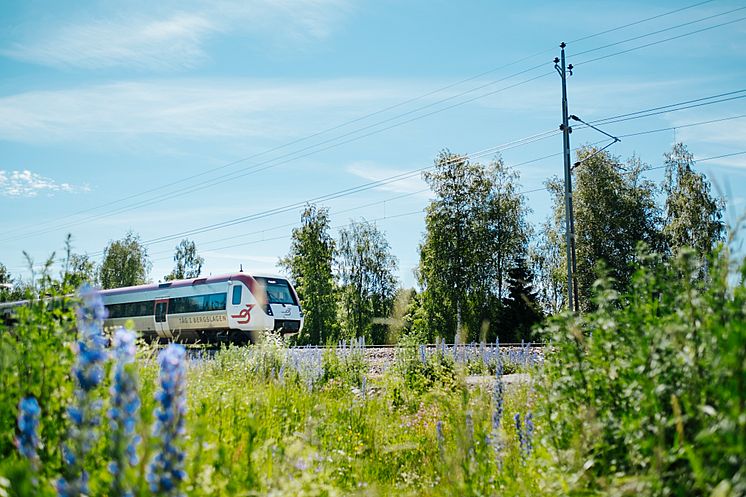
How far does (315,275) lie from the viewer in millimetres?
42562

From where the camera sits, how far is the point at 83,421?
2219 mm

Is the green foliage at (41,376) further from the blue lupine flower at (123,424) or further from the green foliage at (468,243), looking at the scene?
the green foliage at (468,243)

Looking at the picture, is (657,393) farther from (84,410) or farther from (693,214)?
(693,214)

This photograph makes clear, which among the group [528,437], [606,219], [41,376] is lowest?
[528,437]

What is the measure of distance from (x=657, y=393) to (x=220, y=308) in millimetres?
19544

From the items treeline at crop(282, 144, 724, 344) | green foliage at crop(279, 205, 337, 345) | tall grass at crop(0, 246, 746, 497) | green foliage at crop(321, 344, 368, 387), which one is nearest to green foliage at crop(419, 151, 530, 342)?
treeline at crop(282, 144, 724, 344)

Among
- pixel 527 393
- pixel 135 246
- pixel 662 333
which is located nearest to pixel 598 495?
pixel 662 333

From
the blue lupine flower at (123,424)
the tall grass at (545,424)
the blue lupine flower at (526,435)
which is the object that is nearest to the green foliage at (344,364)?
the tall grass at (545,424)

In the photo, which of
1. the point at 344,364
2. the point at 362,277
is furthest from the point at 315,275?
the point at 344,364

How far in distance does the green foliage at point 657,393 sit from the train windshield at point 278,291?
18.2 meters

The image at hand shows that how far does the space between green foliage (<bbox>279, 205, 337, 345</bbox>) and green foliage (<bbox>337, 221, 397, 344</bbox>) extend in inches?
143

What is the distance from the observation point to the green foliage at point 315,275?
41.4m

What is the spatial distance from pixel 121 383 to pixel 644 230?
34.9 meters

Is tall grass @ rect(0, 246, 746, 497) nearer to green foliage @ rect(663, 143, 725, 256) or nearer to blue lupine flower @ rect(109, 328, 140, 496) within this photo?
blue lupine flower @ rect(109, 328, 140, 496)
